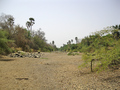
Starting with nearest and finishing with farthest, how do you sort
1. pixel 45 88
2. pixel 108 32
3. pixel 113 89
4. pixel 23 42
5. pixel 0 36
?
pixel 113 89, pixel 45 88, pixel 108 32, pixel 0 36, pixel 23 42

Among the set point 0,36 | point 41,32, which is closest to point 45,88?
point 0,36

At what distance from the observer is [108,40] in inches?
205

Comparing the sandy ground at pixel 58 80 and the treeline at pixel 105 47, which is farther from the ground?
the treeline at pixel 105 47

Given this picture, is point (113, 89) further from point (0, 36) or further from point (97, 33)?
point (0, 36)

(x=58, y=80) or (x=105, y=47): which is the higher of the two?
(x=105, y=47)

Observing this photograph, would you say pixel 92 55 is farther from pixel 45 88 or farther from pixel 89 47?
pixel 45 88

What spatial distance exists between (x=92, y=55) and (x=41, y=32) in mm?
45555

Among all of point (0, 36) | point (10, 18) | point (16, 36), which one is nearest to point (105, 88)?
point (0, 36)

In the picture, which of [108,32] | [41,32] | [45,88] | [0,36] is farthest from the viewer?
[41,32]

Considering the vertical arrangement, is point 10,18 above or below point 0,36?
above

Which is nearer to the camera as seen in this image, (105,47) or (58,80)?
(105,47)

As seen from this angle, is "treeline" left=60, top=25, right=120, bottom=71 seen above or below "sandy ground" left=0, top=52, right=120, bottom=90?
above

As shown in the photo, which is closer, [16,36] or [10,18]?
[16,36]

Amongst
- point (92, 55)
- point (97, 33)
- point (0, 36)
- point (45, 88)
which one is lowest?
point (45, 88)
